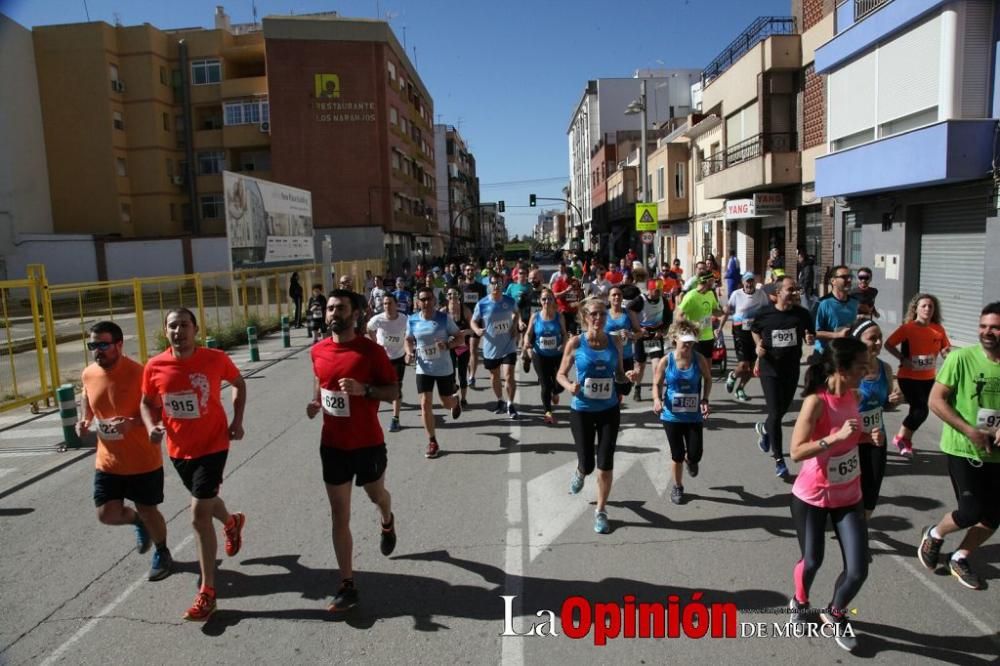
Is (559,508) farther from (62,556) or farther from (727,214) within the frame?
(727,214)

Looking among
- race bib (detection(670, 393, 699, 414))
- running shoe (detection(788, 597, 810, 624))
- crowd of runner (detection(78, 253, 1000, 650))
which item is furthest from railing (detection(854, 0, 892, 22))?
running shoe (detection(788, 597, 810, 624))

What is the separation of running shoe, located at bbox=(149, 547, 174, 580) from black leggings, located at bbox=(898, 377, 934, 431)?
6290 mm

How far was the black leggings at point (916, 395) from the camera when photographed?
6.61 meters

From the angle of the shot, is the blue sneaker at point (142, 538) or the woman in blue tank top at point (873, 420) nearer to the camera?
the woman in blue tank top at point (873, 420)

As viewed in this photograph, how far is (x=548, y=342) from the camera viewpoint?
8.56 metres

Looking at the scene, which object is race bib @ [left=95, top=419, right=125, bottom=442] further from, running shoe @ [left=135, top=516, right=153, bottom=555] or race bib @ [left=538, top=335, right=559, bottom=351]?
race bib @ [left=538, top=335, right=559, bottom=351]

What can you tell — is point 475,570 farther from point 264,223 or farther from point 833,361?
point 264,223

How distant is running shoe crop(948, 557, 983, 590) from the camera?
4.33m

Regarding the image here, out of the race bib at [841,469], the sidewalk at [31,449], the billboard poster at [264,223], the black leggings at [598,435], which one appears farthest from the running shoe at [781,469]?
the billboard poster at [264,223]

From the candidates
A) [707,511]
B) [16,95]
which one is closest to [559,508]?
[707,511]

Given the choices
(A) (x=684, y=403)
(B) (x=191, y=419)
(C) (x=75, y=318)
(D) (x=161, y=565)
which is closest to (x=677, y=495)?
(A) (x=684, y=403)

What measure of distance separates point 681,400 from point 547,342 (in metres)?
2.88

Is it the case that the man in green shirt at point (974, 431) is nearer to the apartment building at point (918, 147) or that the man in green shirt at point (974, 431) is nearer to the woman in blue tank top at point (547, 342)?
the woman in blue tank top at point (547, 342)

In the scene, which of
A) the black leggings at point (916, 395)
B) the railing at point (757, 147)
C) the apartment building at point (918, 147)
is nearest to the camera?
the black leggings at point (916, 395)
